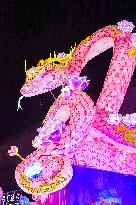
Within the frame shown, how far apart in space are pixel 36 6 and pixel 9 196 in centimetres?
405

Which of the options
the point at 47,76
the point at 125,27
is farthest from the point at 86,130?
the point at 125,27

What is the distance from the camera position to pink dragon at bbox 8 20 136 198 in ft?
19.3

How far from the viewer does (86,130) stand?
6031mm

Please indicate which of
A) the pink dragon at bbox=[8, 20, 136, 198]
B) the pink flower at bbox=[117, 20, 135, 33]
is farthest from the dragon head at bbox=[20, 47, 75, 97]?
the pink flower at bbox=[117, 20, 135, 33]

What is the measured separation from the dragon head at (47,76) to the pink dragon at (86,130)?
22 millimetres

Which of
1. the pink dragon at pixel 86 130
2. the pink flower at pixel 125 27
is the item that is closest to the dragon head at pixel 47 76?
the pink dragon at pixel 86 130

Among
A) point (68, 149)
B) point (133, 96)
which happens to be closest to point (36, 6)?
point (133, 96)

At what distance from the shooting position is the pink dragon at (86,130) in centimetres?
589

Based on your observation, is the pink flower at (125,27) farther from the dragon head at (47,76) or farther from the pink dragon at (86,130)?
the dragon head at (47,76)

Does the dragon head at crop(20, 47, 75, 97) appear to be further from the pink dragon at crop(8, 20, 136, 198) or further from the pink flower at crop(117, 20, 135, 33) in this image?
the pink flower at crop(117, 20, 135, 33)

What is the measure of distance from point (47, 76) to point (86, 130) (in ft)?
4.34

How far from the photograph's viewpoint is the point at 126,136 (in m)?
5.79

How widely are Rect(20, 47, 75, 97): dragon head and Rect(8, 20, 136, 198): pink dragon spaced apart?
2cm

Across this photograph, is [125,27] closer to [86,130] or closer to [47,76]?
[47,76]
